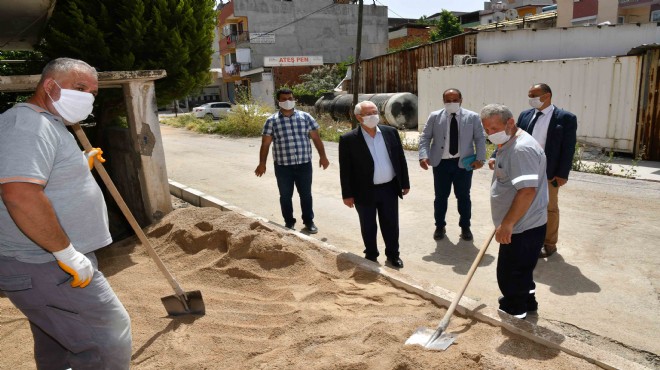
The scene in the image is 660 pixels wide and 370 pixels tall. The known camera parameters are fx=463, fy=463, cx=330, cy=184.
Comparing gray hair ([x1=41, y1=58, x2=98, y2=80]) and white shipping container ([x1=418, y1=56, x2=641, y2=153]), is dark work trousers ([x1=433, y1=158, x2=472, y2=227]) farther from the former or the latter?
white shipping container ([x1=418, y1=56, x2=641, y2=153])

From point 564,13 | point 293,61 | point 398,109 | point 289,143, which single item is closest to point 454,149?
point 289,143

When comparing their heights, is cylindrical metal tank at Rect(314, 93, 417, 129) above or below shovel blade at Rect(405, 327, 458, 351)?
above

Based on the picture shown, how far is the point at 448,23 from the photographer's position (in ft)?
115

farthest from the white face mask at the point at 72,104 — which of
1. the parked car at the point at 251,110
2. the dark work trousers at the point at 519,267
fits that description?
the parked car at the point at 251,110

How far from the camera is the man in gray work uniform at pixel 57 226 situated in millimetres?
1983

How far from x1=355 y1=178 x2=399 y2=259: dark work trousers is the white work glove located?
9.08 ft

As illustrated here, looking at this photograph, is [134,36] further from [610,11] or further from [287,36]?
[287,36]

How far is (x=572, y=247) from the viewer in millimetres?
5016

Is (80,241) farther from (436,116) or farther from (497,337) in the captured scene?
(436,116)

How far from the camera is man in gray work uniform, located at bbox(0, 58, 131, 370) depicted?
198cm

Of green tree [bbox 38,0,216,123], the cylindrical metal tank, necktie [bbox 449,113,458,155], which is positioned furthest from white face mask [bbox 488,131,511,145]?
the cylindrical metal tank

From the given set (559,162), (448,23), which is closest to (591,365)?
(559,162)

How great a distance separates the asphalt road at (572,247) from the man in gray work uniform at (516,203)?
1.00 feet

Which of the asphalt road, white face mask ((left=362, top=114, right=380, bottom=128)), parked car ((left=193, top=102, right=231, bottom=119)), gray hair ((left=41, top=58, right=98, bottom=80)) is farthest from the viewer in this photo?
parked car ((left=193, top=102, right=231, bottom=119))
